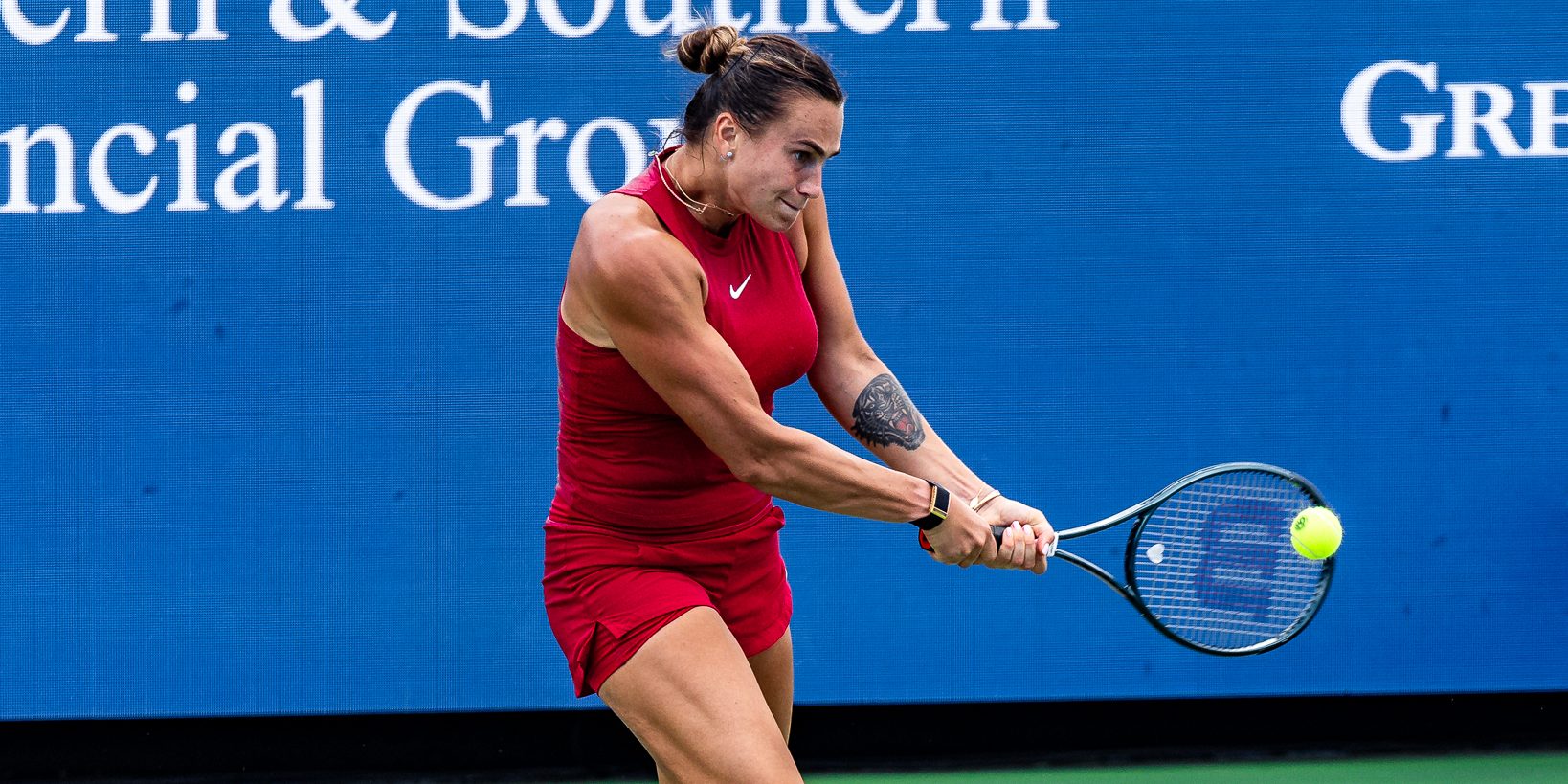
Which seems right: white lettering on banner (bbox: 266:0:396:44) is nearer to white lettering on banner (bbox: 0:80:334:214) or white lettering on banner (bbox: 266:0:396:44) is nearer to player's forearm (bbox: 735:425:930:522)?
white lettering on banner (bbox: 0:80:334:214)

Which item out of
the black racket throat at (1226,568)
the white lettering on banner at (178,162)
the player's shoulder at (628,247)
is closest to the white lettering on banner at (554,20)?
the white lettering on banner at (178,162)

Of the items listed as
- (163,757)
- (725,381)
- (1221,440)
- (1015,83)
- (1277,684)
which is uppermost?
(1015,83)

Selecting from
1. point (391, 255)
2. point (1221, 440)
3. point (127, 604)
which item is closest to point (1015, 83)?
point (1221, 440)

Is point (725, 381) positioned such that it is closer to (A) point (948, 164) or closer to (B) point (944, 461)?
(B) point (944, 461)

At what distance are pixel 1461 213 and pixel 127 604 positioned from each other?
2925 millimetres

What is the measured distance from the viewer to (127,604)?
339 centimetres

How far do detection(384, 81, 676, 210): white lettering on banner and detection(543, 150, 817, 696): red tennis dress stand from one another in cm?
135

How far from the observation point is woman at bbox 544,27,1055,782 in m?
1.90

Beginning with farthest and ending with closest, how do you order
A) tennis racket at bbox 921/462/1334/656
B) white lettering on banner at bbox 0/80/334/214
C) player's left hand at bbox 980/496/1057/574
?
white lettering on banner at bbox 0/80/334/214, tennis racket at bbox 921/462/1334/656, player's left hand at bbox 980/496/1057/574

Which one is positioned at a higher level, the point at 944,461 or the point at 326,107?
the point at 326,107

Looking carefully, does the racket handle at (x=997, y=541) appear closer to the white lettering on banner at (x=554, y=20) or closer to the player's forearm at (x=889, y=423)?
the player's forearm at (x=889, y=423)

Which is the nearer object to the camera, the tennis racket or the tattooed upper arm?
the tattooed upper arm

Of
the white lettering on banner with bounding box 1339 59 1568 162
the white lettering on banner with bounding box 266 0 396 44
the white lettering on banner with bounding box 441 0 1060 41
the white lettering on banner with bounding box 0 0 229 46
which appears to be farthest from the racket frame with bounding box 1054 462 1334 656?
the white lettering on banner with bounding box 0 0 229 46

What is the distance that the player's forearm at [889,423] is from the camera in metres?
2.28
